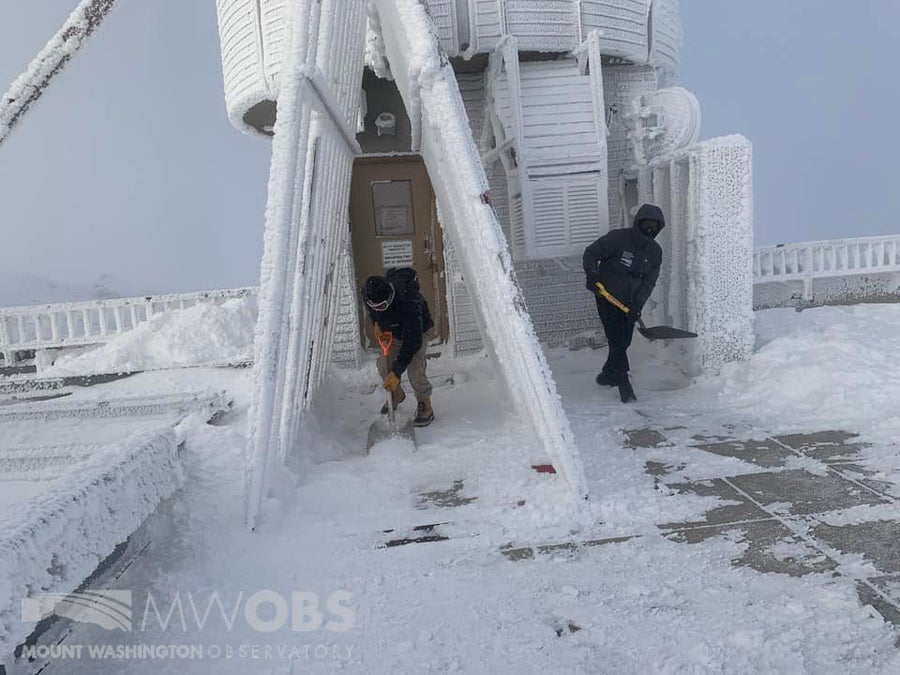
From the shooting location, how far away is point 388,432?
4066 millimetres

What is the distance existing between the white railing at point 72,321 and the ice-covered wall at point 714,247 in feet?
22.1

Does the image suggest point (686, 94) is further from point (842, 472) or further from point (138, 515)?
point (138, 515)

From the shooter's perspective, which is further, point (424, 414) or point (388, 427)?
point (424, 414)

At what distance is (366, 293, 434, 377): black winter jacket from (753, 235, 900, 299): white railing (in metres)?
5.32

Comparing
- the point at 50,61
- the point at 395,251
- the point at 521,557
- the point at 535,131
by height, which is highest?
the point at 50,61

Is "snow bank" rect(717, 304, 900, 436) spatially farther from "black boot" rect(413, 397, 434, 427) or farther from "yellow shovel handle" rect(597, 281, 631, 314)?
"black boot" rect(413, 397, 434, 427)

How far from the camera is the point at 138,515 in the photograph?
2139 mm

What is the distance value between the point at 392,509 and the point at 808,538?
1.88 metres

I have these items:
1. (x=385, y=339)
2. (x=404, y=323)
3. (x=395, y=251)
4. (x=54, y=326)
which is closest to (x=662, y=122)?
(x=395, y=251)

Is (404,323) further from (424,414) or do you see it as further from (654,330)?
(654,330)

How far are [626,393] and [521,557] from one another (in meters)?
2.70

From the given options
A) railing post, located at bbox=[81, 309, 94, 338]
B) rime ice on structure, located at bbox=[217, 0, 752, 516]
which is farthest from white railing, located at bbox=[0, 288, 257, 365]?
rime ice on structure, located at bbox=[217, 0, 752, 516]

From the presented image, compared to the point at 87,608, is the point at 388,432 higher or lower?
lower

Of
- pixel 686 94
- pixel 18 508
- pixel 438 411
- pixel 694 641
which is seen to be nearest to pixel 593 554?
pixel 694 641
